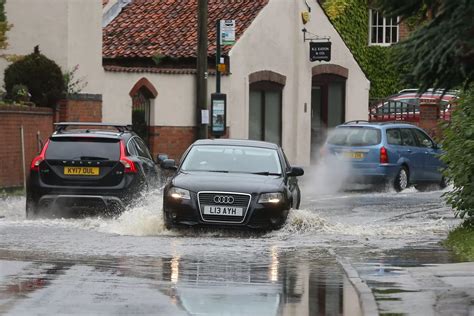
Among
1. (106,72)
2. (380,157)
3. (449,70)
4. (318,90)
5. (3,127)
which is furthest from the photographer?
(318,90)

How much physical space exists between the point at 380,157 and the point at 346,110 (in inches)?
566

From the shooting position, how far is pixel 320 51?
141ft

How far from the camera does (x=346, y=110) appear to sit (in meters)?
46.1

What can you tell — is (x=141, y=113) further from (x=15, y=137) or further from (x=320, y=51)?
(x=15, y=137)

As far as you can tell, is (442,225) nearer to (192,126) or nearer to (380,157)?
(380,157)

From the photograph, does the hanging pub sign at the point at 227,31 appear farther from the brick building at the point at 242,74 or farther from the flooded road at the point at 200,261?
the flooded road at the point at 200,261

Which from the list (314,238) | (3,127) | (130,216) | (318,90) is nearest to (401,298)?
(314,238)

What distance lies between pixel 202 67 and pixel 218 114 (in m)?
3.54

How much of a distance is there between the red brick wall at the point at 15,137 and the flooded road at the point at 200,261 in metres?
5.10

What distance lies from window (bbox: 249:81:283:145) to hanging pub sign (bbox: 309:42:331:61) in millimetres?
1447

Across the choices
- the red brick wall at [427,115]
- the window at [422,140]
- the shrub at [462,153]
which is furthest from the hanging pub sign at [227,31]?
the shrub at [462,153]

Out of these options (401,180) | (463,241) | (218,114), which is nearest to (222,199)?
(463,241)

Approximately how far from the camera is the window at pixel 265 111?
42.2m

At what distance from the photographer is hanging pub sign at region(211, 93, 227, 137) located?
38094mm
